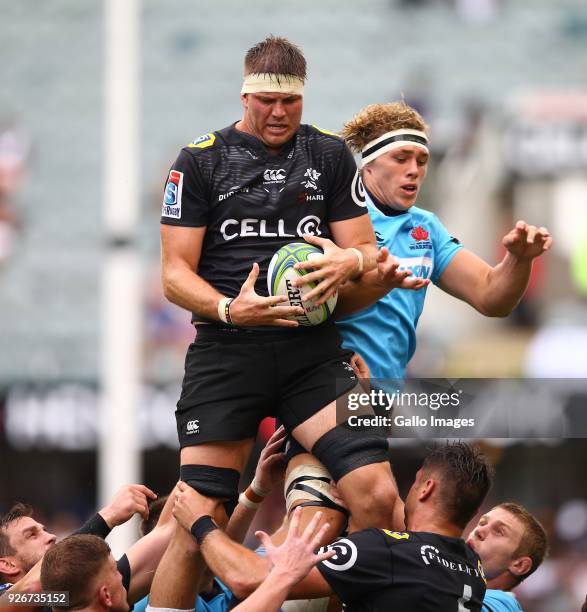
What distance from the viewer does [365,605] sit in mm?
4621

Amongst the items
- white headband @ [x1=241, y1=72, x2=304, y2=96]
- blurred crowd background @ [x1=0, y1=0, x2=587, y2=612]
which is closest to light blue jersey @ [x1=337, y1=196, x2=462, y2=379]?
white headband @ [x1=241, y1=72, x2=304, y2=96]

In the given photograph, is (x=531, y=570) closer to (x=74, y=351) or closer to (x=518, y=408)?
(x=518, y=408)

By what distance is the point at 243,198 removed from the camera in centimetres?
497

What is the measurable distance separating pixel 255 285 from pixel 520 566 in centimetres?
175

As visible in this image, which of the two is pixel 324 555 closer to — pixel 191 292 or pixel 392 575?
pixel 392 575

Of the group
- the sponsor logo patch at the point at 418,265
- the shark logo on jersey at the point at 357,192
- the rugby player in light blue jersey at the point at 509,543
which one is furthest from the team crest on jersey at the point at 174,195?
the rugby player in light blue jersey at the point at 509,543

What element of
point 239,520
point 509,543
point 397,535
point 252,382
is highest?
point 252,382

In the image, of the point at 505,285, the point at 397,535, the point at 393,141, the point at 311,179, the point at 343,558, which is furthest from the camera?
the point at 393,141

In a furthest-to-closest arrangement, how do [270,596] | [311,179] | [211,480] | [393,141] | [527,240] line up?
[393,141]
[527,240]
[311,179]
[211,480]
[270,596]

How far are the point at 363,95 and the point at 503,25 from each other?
2114 mm

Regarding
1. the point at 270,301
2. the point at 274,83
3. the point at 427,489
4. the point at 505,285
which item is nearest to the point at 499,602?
the point at 427,489

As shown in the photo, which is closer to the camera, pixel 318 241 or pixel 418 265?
pixel 318 241

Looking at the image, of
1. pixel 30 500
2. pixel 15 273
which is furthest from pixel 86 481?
pixel 15 273

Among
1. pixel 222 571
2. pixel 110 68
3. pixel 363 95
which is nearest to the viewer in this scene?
pixel 222 571
